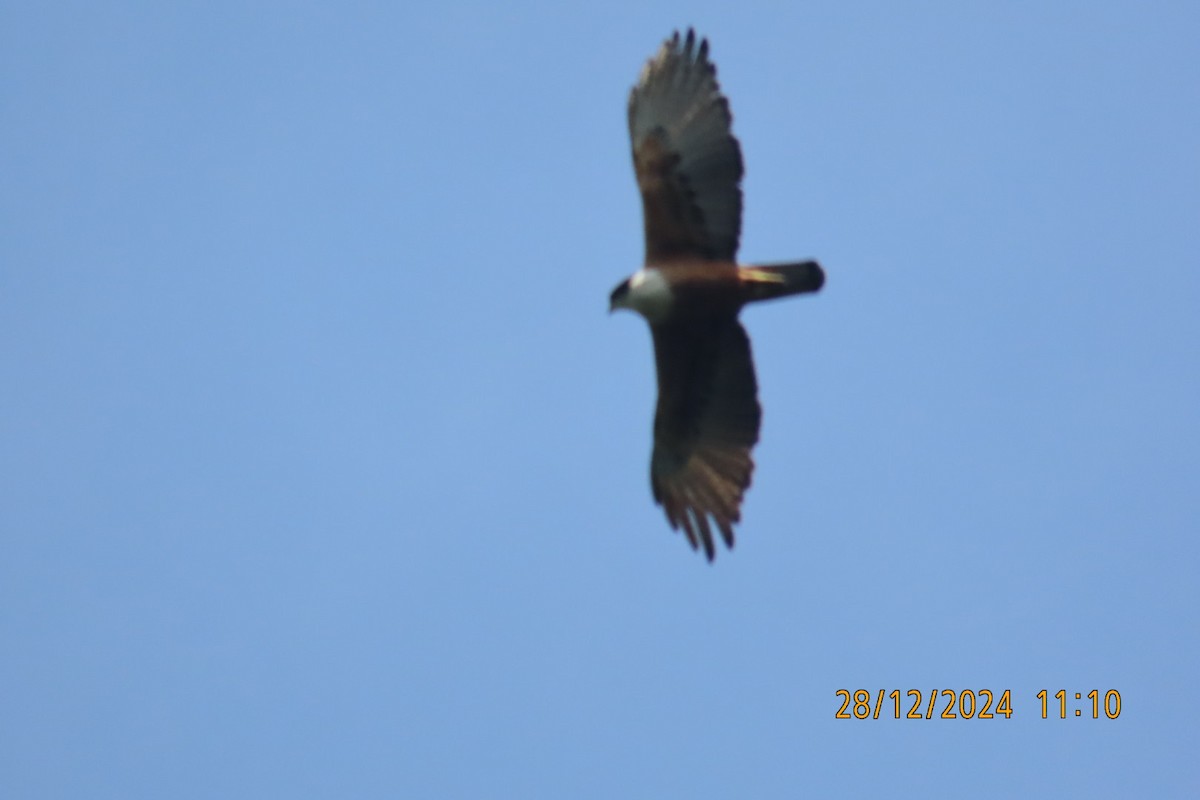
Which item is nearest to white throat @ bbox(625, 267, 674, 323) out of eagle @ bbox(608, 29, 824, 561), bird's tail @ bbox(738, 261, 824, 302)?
eagle @ bbox(608, 29, 824, 561)

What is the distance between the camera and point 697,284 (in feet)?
44.8

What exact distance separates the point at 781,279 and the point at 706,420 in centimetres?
130

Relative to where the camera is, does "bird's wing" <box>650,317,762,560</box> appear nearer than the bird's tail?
No

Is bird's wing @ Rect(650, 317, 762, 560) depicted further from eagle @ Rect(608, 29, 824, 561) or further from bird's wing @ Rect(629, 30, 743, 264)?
bird's wing @ Rect(629, 30, 743, 264)

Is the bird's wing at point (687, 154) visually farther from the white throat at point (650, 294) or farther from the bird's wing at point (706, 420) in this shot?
the bird's wing at point (706, 420)

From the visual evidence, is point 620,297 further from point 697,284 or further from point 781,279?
point 781,279

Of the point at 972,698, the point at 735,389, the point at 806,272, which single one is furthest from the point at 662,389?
the point at 972,698

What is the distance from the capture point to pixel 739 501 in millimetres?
13922

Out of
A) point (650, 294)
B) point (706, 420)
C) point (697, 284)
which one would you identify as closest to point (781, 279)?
point (697, 284)

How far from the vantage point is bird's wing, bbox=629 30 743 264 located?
1345cm

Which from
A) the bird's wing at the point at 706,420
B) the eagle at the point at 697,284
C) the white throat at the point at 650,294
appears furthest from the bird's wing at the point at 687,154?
the bird's wing at the point at 706,420

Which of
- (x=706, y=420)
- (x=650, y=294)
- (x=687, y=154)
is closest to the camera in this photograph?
(x=687, y=154)

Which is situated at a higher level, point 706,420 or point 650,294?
point 650,294

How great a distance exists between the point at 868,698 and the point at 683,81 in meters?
5.37
